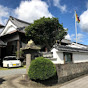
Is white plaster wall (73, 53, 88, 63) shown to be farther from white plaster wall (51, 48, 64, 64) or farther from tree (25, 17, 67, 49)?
tree (25, 17, 67, 49)

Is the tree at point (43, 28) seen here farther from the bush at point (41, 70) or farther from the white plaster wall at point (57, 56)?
the bush at point (41, 70)

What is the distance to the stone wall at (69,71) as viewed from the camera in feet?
22.5

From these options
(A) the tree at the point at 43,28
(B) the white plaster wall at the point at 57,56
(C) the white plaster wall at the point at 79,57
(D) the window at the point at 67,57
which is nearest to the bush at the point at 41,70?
(B) the white plaster wall at the point at 57,56

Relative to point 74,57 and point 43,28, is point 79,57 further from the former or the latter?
point 43,28

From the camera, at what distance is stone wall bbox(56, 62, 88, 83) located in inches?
269

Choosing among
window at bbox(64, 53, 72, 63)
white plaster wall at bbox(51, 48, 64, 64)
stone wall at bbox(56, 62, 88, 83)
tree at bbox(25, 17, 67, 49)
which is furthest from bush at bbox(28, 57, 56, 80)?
tree at bbox(25, 17, 67, 49)

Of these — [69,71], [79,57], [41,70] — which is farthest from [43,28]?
[41,70]

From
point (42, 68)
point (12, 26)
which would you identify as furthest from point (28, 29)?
point (42, 68)

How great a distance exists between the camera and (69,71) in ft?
25.9

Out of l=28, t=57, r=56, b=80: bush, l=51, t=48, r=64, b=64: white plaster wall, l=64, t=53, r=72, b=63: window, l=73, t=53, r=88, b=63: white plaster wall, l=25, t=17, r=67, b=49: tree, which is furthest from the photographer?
l=25, t=17, r=67, b=49: tree

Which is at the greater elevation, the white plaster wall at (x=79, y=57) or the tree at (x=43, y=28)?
the tree at (x=43, y=28)

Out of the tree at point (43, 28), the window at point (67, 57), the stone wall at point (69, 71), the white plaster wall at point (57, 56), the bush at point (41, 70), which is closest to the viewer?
the bush at point (41, 70)

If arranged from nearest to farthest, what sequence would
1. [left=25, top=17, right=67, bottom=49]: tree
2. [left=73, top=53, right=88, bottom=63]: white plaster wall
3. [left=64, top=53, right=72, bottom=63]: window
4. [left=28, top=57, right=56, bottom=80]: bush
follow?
[left=28, top=57, right=56, bottom=80]: bush
[left=64, top=53, right=72, bottom=63]: window
[left=73, top=53, right=88, bottom=63]: white plaster wall
[left=25, top=17, right=67, bottom=49]: tree

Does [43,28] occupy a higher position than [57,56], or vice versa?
[43,28]
